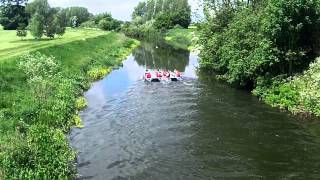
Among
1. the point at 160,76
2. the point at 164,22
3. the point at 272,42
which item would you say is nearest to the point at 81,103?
the point at 160,76

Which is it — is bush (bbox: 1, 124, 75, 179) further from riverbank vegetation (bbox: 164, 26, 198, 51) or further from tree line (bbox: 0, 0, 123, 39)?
riverbank vegetation (bbox: 164, 26, 198, 51)

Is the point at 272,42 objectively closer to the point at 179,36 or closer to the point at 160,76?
the point at 160,76

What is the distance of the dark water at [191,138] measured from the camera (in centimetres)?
2586

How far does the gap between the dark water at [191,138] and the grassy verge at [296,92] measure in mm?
1143

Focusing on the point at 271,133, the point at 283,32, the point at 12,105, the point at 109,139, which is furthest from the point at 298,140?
the point at 12,105

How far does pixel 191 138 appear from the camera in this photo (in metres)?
31.7

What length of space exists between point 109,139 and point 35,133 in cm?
598

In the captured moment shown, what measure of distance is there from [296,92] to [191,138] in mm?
13024

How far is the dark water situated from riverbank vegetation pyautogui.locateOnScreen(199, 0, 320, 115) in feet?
6.12

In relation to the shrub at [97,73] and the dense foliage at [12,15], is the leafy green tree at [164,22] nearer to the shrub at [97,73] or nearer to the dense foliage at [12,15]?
the dense foliage at [12,15]

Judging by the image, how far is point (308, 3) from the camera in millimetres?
43344

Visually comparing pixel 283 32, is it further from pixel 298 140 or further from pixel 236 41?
pixel 298 140

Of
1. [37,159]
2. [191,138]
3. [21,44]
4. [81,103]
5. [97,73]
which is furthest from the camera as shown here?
[21,44]

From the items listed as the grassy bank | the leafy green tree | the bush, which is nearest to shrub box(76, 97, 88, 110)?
→ the grassy bank
